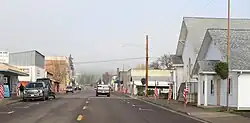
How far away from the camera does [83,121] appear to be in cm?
2002

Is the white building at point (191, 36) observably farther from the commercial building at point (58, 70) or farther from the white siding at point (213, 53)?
the commercial building at point (58, 70)

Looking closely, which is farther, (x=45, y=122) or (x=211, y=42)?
(x=211, y=42)

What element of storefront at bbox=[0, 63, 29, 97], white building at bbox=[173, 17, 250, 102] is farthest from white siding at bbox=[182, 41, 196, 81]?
storefront at bbox=[0, 63, 29, 97]

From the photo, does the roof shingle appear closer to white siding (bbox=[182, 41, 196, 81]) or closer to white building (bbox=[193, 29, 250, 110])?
white building (bbox=[193, 29, 250, 110])

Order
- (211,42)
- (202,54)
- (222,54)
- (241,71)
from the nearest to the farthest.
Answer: (241,71) < (222,54) < (211,42) < (202,54)

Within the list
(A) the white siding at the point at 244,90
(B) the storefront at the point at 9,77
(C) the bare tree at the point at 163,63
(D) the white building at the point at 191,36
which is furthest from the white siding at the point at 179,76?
(C) the bare tree at the point at 163,63

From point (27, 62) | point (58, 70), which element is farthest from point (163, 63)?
point (27, 62)

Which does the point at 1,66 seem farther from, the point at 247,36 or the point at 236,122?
the point at 236,122

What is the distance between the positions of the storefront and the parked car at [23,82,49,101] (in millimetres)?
5432

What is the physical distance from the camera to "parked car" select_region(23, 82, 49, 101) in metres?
44.3

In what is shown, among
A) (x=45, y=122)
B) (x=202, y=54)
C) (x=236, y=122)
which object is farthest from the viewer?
(x=202, y=54)

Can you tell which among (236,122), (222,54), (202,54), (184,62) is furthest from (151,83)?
(236,122)

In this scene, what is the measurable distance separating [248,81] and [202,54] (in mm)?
9574

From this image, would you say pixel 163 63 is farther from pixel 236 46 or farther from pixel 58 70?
pixel 236 46
